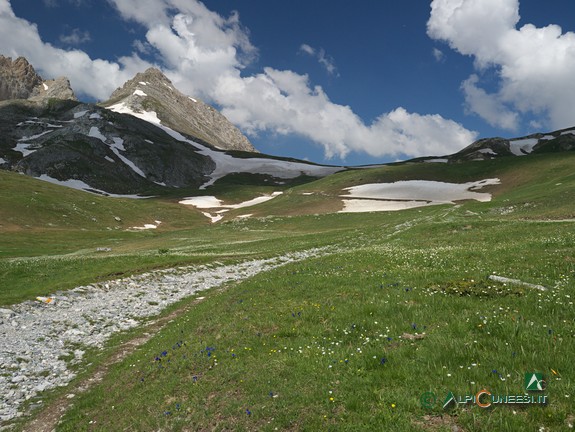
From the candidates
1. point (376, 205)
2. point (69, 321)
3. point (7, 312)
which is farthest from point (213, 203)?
point (69, 321)

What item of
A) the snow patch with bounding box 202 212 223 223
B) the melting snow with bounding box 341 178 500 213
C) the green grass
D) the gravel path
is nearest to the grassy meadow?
the green grass

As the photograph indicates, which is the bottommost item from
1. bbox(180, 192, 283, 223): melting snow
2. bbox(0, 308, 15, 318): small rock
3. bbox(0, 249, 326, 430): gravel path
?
bbox(0, 249, 326, 430): gravel path

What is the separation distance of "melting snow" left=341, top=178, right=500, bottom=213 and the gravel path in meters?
68.2

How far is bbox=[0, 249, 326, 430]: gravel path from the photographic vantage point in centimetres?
1472

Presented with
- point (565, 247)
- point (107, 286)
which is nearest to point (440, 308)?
point (565, 247)

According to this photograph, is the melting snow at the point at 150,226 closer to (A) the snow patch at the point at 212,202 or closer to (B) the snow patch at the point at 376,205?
(A) the snow patch at the point at 212,202

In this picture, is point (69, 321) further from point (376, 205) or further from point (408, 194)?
point (408, 194)

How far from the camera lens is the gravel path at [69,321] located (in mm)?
14719

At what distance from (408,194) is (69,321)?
10833 centimetres

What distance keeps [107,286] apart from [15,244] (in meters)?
43.3

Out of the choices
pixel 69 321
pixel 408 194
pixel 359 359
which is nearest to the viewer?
pixel 359 359

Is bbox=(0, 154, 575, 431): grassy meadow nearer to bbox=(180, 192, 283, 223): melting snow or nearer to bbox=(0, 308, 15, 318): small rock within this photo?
bbox=(0, 308, 15, 318): small rock

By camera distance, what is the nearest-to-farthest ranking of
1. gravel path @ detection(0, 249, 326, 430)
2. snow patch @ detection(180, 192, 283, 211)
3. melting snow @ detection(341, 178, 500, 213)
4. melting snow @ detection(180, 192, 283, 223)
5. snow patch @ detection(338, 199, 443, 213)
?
gravel path @ detection(0, 249, 326, 430) < snow patch @ detection(338, 199, 443, 213) < melting snow @ detection(341, 178, 500, 213) < melting snow @ detection(180, 192, 283, 223) < snow patch @ detection(180, 192, 283, 211)

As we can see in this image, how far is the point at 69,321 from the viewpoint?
21969mm
